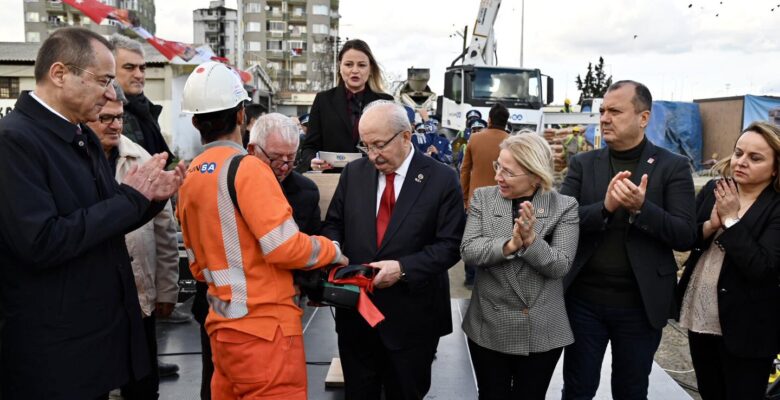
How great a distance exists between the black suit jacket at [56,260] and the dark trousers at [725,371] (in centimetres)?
263

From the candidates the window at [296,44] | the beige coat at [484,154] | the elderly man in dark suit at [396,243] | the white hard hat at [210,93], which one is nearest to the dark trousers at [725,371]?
the elderly man in dark suit at [396,243]

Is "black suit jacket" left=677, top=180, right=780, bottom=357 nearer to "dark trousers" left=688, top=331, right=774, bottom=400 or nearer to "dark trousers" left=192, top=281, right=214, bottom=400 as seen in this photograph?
"dark trousers" left=688, top=331, right=774, bottom=400

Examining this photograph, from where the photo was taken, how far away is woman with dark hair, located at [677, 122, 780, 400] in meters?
2.72

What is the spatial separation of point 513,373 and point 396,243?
33.7 inches

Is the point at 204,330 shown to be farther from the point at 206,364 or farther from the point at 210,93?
the point at 210,93

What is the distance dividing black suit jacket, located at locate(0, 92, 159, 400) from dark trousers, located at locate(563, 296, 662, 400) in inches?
80.5

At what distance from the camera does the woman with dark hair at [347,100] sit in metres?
3.58

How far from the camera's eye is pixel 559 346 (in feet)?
8.89

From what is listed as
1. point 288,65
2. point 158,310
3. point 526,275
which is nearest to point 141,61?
point 158,310

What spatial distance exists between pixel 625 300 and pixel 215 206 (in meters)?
1.89

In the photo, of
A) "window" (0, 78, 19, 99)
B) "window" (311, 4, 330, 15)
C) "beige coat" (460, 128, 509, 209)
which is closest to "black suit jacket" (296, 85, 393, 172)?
"beige coat" (460, 128, 509, 209)

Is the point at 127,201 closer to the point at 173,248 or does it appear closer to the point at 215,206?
the point at 215,206

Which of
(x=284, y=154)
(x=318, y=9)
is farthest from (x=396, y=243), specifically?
(x=318, y=9)

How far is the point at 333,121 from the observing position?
367cm
